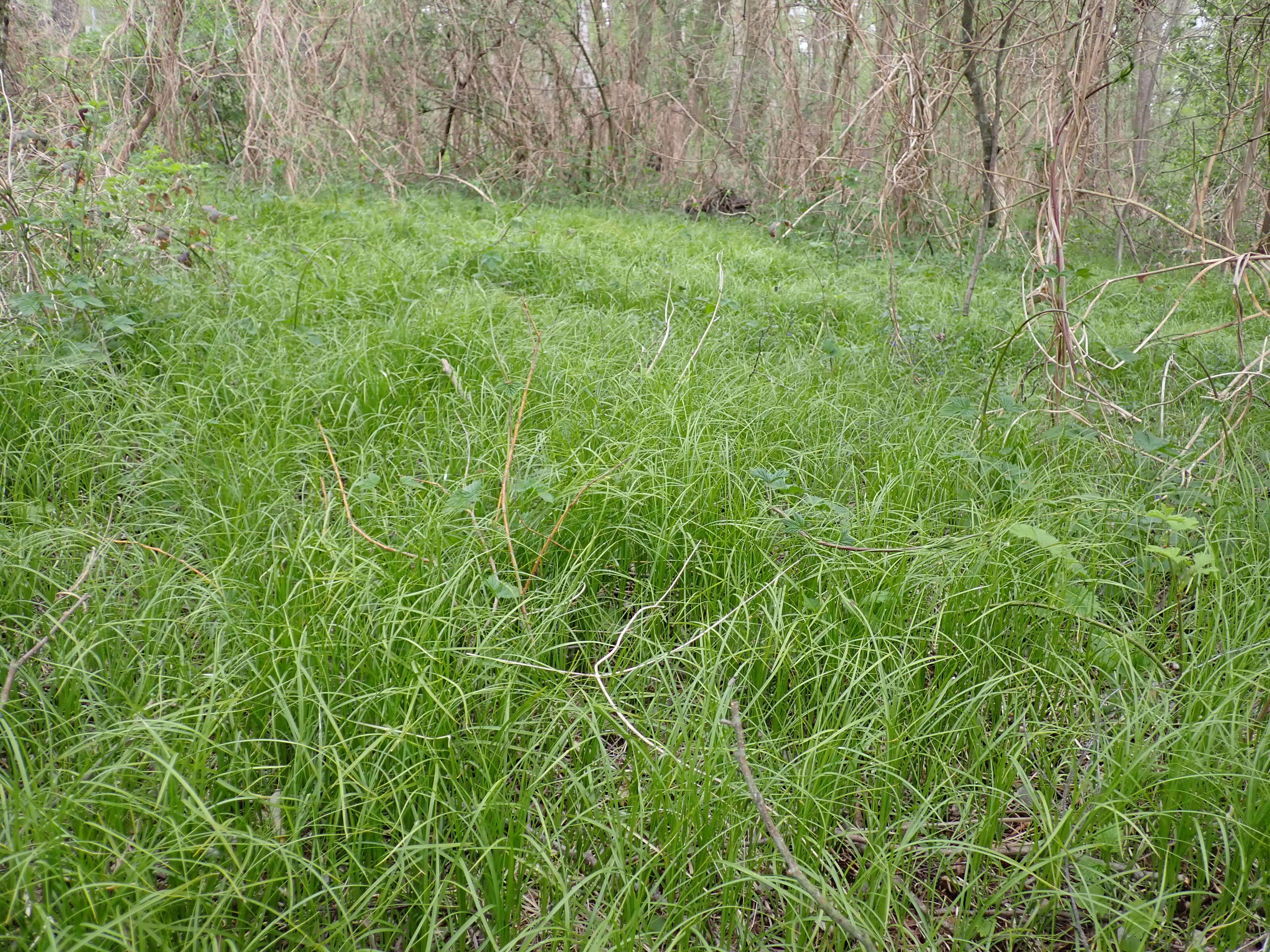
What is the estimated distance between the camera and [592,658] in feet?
6.67

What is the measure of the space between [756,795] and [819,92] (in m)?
10.3

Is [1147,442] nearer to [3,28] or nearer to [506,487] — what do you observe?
[506,487]

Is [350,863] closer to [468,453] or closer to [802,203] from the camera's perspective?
[468,453]

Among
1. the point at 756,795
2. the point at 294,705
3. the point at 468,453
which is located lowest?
the point at 294,705

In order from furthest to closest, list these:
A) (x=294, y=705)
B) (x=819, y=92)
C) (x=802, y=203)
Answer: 1. (x=819, y=92)
2. (x=802, y=203)
3. (x=294, y=705)

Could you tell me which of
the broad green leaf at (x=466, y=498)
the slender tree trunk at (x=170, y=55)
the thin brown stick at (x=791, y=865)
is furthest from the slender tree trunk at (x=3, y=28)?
the thin brown stick at (x=791, y=865)

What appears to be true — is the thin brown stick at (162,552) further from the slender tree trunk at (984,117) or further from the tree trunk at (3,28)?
the slender tree trunk at (984,117)

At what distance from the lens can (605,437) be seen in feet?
8.95

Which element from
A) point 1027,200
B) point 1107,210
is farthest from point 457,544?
point 1107,210

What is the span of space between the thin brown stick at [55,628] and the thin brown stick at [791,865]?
4.00 ft

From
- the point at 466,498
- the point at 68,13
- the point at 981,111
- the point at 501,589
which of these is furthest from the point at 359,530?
the point at 68,13

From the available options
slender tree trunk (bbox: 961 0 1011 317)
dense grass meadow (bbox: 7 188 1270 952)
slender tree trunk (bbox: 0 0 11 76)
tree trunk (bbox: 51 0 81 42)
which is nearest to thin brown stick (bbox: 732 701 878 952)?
dense grass meadow (bbox: 7 188 1270 952)

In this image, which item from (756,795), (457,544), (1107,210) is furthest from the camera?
(1107,210)

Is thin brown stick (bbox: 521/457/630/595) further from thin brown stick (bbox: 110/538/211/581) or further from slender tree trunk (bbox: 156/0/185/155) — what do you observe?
slender tree trunk (bbox: 156/0/185/155)
